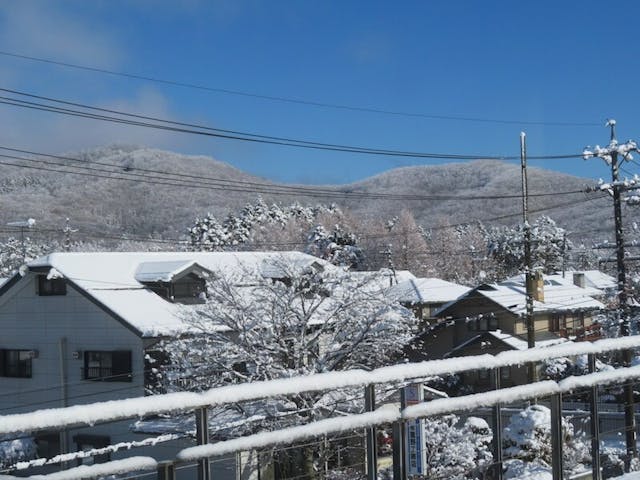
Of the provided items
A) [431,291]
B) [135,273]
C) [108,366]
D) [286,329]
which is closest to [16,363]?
[108,366]

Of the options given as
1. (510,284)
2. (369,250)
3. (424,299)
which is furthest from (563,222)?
(424,299)

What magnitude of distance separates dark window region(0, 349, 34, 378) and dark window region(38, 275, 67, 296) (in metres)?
2.27

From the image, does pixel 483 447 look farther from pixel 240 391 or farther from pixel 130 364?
pixel 240 391

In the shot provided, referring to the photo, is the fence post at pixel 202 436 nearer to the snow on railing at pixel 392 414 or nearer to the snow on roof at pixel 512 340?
the snow on railing at pixel 392 414

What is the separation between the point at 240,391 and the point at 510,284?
52197 mm

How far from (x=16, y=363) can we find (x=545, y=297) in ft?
111

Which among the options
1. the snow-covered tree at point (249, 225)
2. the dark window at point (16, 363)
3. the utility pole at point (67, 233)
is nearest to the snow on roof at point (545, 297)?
the dark window at point (16, 363)

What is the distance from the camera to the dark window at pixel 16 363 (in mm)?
29828

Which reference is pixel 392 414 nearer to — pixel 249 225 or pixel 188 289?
pixel 188 289

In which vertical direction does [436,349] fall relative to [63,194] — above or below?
below

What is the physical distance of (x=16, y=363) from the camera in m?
30.2

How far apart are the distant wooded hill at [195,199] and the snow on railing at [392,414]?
106552mm

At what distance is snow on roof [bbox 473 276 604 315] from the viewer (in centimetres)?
4509

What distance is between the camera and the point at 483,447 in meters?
18.8
